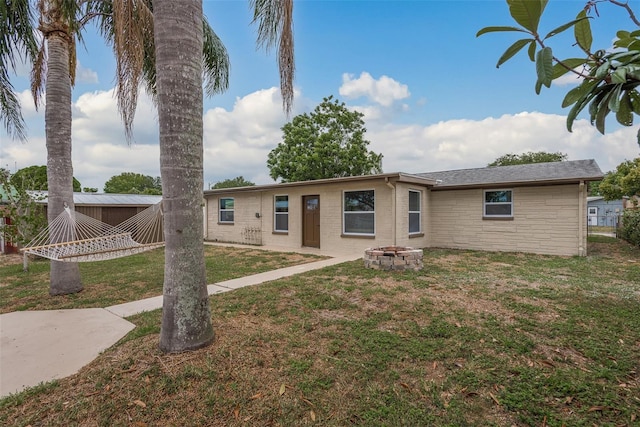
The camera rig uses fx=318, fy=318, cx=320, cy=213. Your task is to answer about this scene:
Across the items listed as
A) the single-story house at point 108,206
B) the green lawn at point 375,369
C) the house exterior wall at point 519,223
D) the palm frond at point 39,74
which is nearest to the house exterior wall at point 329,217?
the house exterior wall at point 519,223

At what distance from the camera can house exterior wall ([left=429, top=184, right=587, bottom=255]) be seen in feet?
30.0

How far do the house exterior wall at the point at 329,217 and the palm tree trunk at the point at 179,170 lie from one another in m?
7.16

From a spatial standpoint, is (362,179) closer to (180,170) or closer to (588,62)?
(180,170)

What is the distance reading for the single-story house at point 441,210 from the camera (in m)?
9.30

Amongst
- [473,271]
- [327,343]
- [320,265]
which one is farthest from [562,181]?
[327,343]

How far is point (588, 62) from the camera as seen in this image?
1.26 m

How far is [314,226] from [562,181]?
7635mm

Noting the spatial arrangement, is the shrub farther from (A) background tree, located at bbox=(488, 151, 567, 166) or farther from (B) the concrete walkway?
(A) background tree, located at bbox=(488, 151, 567, 166)

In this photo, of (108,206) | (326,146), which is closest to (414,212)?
(108,206)

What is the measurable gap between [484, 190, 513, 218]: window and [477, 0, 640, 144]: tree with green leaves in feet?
33.0

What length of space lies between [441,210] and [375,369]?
31.6ft

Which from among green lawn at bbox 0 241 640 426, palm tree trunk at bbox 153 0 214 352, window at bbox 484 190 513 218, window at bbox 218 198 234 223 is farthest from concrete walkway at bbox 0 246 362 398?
window at bbox 484 190 513 218

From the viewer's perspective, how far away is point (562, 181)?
889 cm

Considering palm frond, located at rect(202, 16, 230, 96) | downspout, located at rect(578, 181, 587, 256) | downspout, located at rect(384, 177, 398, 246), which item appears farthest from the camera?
downspout, located at rect(384, 177, 398, 246)
